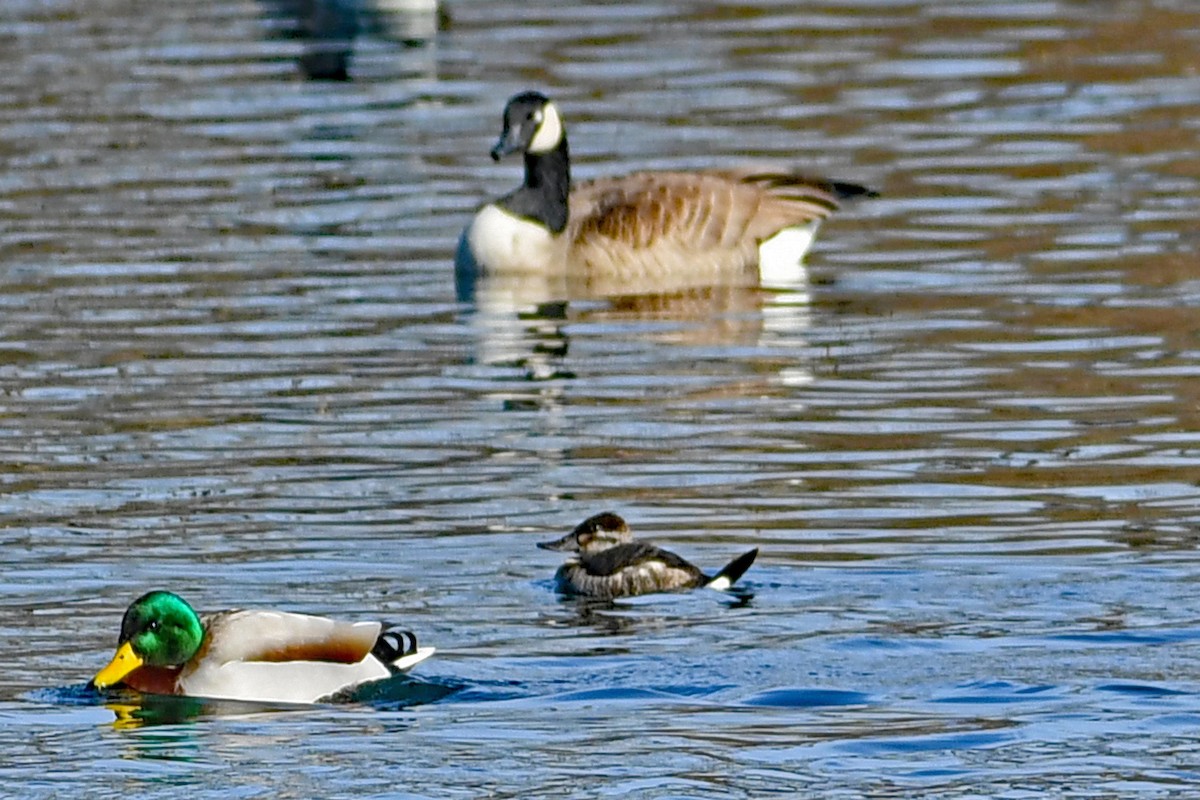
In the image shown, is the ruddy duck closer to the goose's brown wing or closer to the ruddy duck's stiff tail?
the ruddy duck's stiff tail

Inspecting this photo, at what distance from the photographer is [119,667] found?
10109 millimetres

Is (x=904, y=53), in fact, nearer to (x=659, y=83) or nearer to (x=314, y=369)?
(x=659, y=83)

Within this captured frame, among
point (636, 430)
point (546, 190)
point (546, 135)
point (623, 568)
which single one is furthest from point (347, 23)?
point (623, 568)

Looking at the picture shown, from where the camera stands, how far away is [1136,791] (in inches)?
338

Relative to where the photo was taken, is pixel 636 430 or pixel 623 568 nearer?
pixel 623 568

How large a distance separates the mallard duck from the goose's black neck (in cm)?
945

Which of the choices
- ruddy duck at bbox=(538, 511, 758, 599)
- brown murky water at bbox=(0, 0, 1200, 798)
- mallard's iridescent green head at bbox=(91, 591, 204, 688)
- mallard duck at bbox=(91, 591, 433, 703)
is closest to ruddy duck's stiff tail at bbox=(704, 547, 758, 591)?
ruddy duck at bbox=(538, 511, 758, 599)

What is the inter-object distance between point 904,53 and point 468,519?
16.4 metres

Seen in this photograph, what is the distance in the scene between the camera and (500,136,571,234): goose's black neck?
19531 mm

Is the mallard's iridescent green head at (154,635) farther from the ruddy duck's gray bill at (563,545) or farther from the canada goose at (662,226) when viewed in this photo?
the canada goose at (662,226)

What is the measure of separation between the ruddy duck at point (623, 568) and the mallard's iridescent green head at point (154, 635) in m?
1.79

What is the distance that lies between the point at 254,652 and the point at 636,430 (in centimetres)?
455

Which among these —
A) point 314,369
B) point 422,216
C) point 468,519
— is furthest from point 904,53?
point 468,519

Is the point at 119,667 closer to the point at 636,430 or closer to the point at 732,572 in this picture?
the point at 732,572
